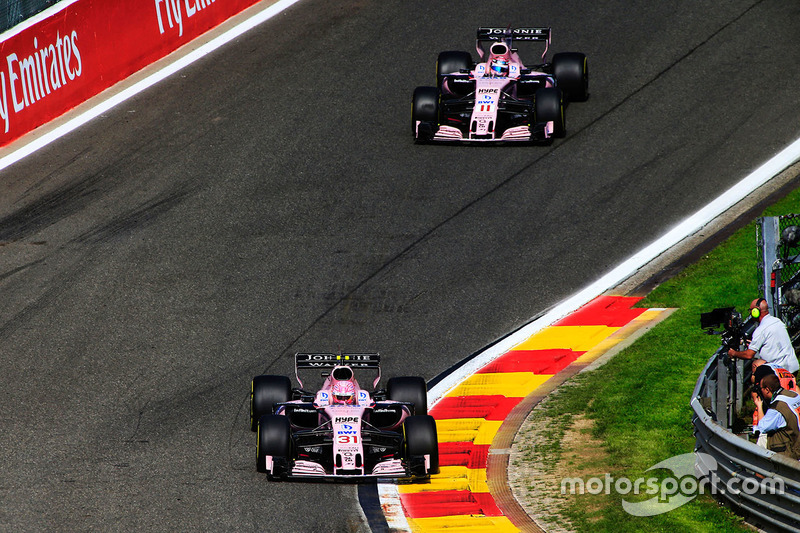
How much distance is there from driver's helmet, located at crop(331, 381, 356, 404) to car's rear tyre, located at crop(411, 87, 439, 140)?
25.9ft

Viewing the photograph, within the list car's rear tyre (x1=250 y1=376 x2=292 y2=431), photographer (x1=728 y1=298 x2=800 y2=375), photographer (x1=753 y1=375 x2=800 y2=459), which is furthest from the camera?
car's rear tyre (x1=250 y1=376 x2=292 y2=431)

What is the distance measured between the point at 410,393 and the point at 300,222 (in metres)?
5.65

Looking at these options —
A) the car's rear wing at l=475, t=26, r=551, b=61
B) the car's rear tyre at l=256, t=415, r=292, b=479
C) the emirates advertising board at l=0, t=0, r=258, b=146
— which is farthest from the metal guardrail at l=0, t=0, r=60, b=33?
the car's rear tyre at l=256, t=415, r=292, b=479

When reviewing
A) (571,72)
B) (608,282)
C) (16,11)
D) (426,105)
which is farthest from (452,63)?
(16,11)

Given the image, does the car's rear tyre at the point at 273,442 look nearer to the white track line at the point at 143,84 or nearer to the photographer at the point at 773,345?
the photographer at the point at 773,345

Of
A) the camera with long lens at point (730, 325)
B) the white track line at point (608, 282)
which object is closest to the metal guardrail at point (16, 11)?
the white track line at point (608, 282)

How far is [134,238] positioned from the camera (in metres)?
17.5

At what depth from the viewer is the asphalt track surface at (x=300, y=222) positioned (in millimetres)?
12500

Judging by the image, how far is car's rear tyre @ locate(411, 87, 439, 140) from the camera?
19484 millimetres

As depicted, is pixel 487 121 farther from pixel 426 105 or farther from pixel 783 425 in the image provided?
pixel 783 425

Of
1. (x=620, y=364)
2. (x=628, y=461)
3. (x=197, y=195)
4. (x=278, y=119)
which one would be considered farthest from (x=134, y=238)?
(x=628, y=461)

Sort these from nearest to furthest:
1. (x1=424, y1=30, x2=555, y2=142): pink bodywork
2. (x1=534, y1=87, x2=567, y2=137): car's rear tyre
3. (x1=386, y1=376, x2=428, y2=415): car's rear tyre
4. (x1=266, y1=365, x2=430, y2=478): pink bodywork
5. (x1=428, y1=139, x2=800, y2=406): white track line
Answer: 1. (x1=266, y1=365, x2=430, y2=478): pink bodywork
2. (x1=386, y1=376, x2=428, y2=415): car's rear tyre
3. (x1=428, y1=139, x2=800, y2=406): white track line
4. (x1=424, y1=30, x2=555, y2=142): pink bodywork
5. (x1=534, y1=87, x2=567, y2=137): car's rear tyre

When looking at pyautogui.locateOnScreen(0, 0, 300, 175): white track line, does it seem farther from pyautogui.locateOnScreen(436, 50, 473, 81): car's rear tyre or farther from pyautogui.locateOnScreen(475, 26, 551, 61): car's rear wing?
pyautogui.locateOnScreen(475, 26, 551, 61): car's rear wing

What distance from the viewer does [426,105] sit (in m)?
19.5
